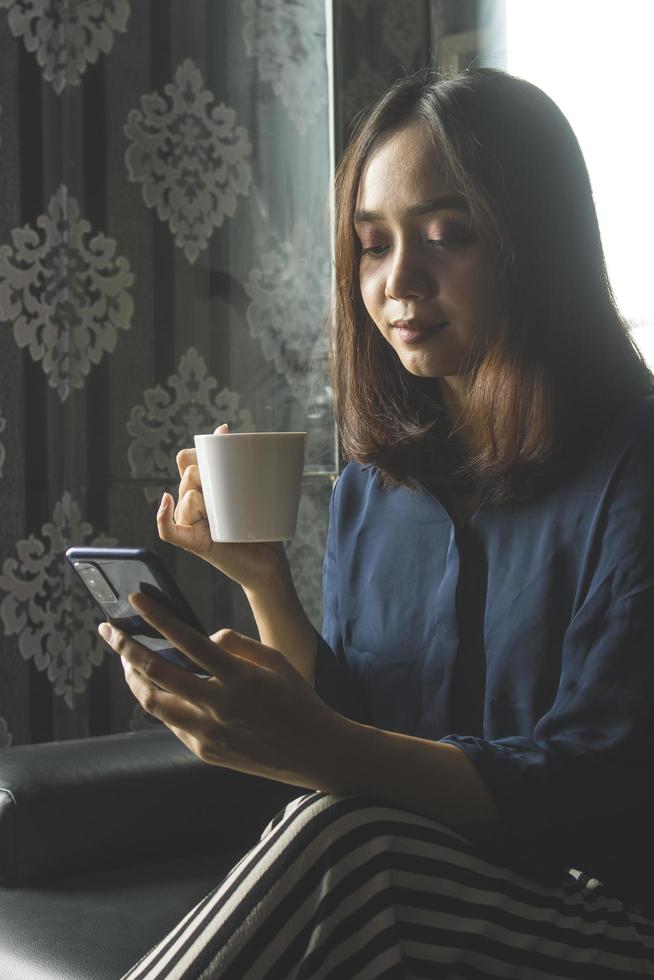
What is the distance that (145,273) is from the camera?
2307mm

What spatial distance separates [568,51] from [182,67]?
74cm

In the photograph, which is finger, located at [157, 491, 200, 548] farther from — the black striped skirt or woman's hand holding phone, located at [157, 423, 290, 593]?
the black striped skirt

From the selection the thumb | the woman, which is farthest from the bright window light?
the thumb

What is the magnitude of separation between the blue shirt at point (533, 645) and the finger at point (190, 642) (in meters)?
0.24

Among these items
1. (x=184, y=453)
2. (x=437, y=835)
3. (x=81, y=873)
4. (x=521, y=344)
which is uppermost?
(x=521, y=344)

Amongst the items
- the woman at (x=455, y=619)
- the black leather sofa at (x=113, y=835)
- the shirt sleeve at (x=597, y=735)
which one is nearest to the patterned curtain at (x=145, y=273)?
the black leather sofa at (x=113, y=835)

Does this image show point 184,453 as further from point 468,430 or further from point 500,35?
point 500,35

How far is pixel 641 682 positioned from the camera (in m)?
1.08

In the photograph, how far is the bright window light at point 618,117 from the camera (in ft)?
7.11

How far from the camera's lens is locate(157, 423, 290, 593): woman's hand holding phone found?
1.27 metres

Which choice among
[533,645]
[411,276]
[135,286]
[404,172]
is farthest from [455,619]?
[135,286]

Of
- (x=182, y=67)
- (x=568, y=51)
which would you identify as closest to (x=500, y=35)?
(x=568, y=51)

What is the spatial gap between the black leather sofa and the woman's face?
1.95 feet

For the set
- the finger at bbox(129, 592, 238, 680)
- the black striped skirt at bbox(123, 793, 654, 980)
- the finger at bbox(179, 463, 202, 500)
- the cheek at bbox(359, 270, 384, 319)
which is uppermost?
the cheek at bbox(359, 270, 384, 319)
